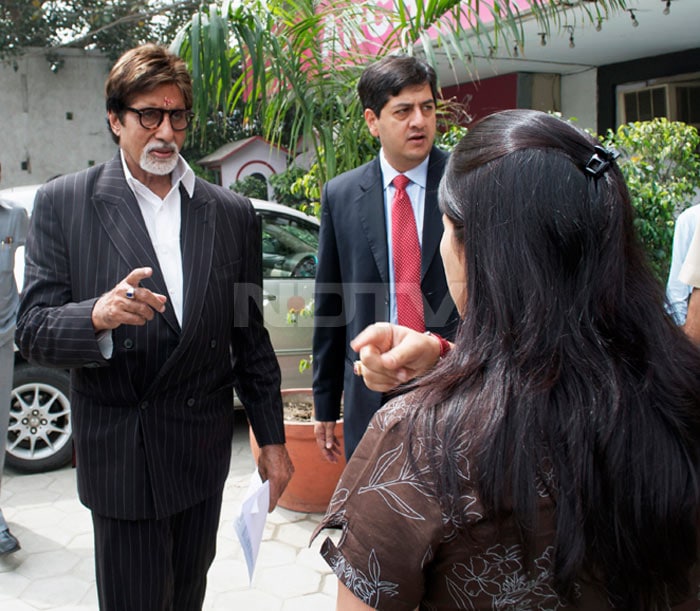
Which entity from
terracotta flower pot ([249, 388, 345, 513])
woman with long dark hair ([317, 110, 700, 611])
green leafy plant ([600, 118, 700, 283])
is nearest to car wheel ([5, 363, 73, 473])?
terracotta flower pot ([249, 388, 345, 513])

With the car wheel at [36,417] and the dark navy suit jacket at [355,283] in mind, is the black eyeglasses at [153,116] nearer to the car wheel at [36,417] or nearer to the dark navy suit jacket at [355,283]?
the dark navy suit jacket at [355,283]

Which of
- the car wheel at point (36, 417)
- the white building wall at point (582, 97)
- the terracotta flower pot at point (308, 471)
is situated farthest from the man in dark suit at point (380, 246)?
the white building wall at point (582, 97)

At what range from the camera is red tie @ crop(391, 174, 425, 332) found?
2545mm

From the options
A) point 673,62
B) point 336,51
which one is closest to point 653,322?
point 336,51

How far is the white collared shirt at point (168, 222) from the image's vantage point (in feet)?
6.77

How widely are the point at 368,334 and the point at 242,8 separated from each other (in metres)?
2.76

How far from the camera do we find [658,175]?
4969 millimetres

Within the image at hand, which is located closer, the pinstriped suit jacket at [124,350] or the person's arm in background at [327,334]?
the pinstriped suit jacket at [124,350]

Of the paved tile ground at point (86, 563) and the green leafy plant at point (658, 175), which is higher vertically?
the green leafy plant at point (658, 175)

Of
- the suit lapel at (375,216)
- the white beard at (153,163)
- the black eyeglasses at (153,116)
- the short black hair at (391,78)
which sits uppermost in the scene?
the short black hair at (391,78)

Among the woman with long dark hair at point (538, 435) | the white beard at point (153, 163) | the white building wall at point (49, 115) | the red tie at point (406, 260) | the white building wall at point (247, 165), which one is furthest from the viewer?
the white building wall at point (49, 115)

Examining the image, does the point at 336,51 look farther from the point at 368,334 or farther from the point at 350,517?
the point at 350,517

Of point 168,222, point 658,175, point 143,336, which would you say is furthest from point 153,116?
point 658,175

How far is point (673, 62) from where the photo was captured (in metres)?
7.09
